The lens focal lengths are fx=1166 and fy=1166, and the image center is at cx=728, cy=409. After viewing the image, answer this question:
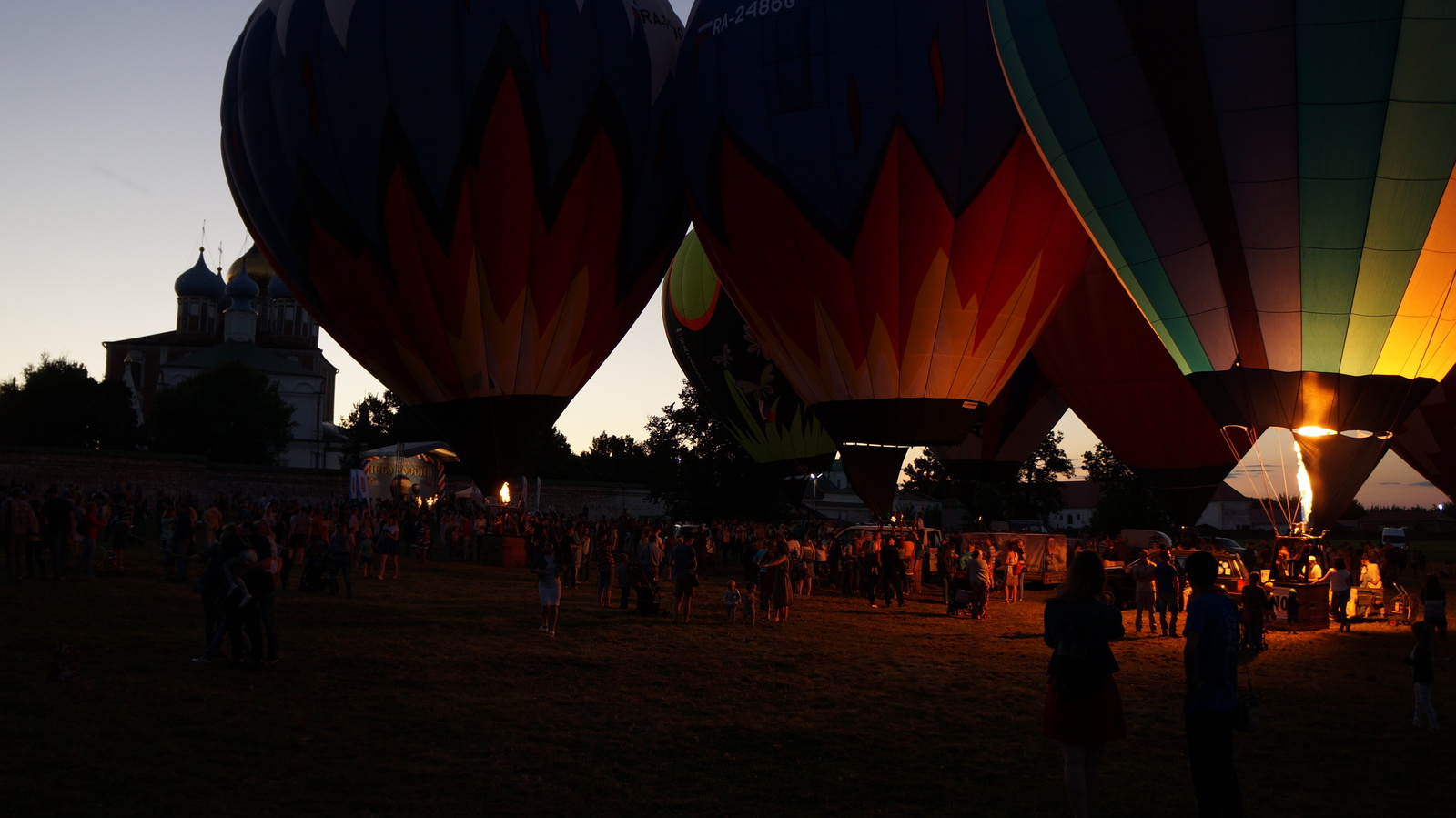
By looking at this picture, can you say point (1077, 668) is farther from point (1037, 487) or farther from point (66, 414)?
point (66, 414)

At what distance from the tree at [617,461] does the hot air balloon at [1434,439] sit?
59.0 metres

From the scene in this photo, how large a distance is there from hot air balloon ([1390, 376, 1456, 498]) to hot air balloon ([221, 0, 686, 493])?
751 inches

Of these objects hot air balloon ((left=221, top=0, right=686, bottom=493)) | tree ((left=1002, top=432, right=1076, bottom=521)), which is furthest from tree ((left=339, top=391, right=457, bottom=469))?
hot air balloon ((left=221, top=0, right=686, bottom=493))

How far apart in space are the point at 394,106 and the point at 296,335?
258ft

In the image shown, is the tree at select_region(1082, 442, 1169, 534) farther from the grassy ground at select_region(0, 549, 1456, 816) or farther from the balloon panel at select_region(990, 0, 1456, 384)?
the grassy ground at select_region(0, 549, 1456, 816)

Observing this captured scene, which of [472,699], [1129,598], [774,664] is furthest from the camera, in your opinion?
[1129,598]

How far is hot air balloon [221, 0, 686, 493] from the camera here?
20438mm

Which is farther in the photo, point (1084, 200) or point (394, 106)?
point (394, 106)

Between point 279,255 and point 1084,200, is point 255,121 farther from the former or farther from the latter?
point 1084,200

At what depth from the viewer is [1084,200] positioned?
1620 centimetres

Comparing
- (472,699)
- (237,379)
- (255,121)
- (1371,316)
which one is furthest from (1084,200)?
(237,379)

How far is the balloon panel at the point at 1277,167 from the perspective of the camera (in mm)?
13477

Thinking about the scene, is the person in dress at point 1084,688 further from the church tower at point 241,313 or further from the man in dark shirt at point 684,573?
the church tower at point 241,313

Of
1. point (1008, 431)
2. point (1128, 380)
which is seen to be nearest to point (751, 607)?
point (1128, 380)
